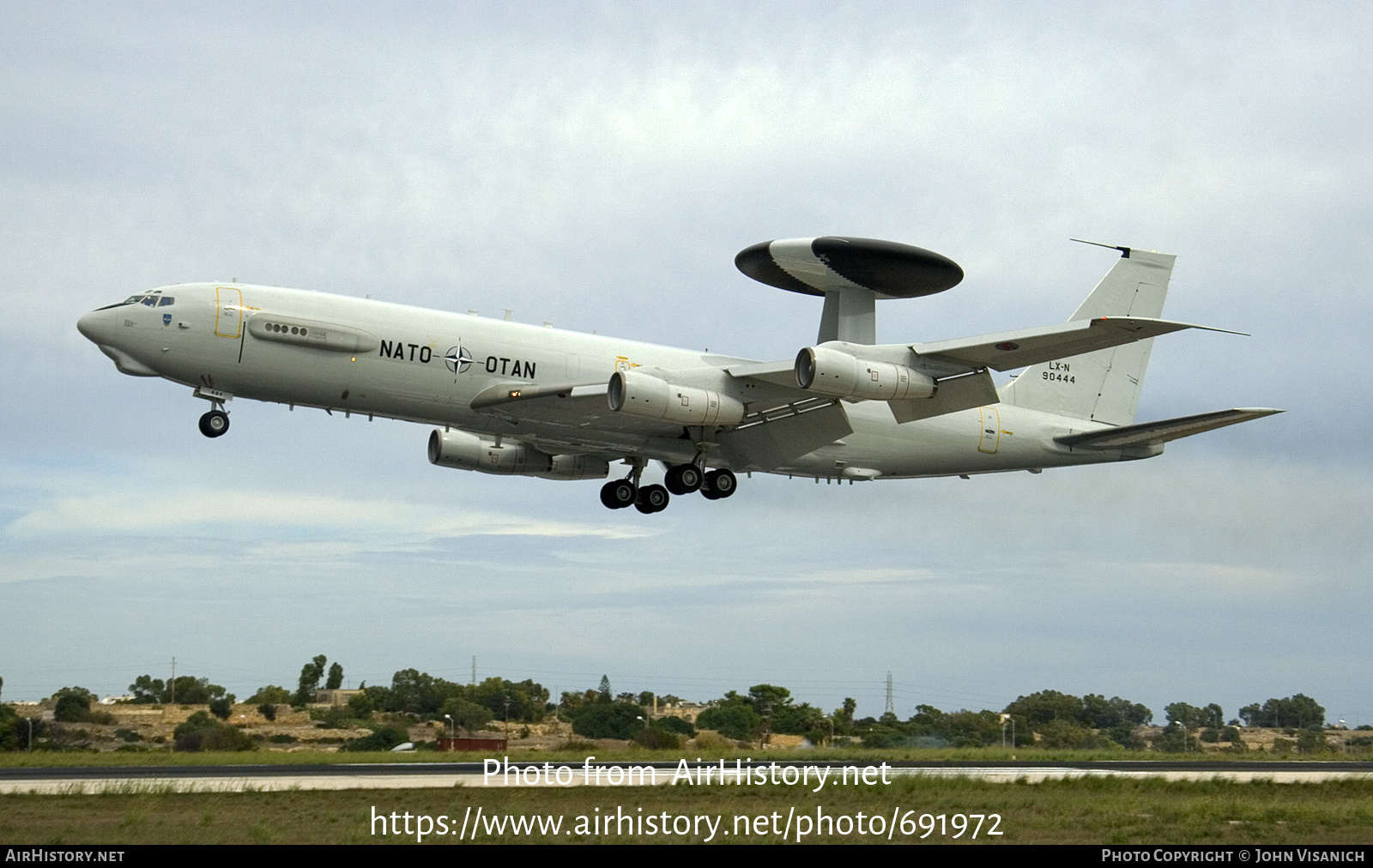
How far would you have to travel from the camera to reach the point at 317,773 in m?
34.0

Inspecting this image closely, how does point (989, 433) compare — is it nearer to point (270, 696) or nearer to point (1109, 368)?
point (1109, 368)

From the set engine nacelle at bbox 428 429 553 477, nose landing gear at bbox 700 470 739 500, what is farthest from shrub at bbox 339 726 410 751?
nose landing gear at bbox 700 470 739 500

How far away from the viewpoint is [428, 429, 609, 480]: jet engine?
42.4 metres

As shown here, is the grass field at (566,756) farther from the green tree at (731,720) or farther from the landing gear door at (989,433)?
the landing gear door at (989,433)

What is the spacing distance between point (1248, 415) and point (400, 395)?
22.3 m

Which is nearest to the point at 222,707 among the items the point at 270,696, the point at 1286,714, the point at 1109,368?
the point at 270,696

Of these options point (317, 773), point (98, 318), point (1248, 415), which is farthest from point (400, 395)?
point (1248, 415)

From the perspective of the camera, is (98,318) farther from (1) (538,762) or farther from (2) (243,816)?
(1) (538,762)

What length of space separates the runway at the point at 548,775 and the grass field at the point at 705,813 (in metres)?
1.39

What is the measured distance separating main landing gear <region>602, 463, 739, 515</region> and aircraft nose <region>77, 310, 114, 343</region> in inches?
625

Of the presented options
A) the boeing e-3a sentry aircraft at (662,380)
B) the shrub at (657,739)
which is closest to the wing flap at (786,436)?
the boeing e-3a sentry aircraft at (662,380)

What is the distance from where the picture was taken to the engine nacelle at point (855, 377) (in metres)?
33.8

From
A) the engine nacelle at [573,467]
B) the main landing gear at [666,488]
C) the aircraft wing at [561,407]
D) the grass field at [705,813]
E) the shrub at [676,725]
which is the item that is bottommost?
the grass field at [705,813]

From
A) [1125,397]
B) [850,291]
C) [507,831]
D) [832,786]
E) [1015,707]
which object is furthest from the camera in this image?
[1015,707]
